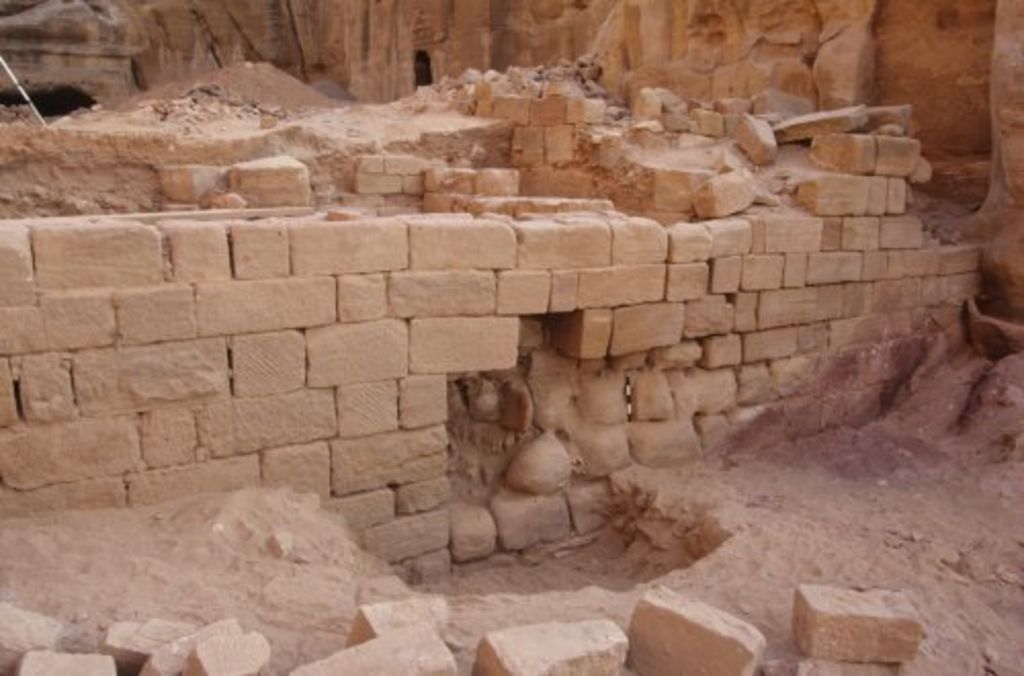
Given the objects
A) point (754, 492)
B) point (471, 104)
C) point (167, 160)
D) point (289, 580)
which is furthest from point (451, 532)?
point (471, 104)

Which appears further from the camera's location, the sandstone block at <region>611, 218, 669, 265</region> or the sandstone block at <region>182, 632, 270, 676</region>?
the sandstone block at <region>611, 218, 669, 265</region>

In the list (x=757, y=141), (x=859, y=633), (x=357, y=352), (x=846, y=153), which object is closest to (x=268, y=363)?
(x=357, y=352)

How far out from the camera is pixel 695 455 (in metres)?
6.59

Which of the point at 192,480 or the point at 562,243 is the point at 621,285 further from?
the point at 192,480

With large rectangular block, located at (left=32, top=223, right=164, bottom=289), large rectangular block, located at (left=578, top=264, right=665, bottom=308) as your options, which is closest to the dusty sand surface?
large rectangular block, located at (left=32, top=223, right=164, bottom=289)

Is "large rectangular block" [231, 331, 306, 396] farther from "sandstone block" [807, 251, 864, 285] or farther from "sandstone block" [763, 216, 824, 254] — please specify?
"sandstone block" [807, 251, 864, 285]

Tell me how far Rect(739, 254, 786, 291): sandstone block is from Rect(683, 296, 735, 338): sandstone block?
24 centimetres

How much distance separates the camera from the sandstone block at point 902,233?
7.43 meters

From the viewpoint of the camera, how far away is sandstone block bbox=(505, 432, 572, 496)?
584cm

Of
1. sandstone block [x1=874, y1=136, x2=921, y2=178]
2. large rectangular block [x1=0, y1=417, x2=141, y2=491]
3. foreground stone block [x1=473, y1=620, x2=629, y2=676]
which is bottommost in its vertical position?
foreground stone block [x1=473, y1=620, x2=629, y2=676]

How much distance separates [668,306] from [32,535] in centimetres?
423

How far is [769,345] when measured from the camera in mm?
6895

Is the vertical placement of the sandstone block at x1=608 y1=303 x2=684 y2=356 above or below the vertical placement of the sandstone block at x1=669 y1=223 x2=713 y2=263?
below

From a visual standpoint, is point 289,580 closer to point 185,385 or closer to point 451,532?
point 185,385
